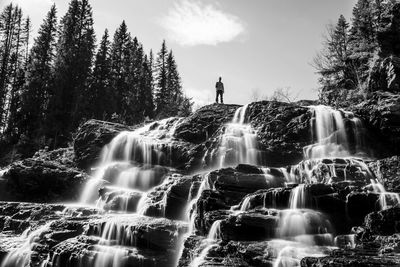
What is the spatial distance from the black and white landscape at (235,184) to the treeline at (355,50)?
191mm

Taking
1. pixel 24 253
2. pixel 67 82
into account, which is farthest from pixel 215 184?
pixel 67 82

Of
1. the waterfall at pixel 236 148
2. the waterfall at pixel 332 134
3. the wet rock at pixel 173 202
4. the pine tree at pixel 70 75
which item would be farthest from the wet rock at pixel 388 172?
the pine tree at pixel 70 75

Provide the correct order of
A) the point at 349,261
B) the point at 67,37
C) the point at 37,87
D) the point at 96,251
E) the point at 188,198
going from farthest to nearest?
1. the point at 67,37
2. the point at 37,87
3. the point at 188,198
4. the point at 96,251
5. the point at 349,261

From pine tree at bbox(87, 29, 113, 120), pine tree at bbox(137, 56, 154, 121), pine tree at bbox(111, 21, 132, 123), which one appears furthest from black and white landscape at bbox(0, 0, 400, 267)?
pine tree at bbox(137, 56, 154, 121)

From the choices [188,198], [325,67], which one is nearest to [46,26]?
[325,67]

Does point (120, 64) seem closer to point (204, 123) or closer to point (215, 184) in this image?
point (204, 123)

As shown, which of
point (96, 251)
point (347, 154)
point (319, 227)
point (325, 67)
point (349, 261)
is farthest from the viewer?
point (325, 67)

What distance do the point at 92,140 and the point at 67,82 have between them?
23.3 m

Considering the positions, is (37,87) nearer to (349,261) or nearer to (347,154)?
(347,154)

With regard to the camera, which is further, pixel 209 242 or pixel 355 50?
pixel 355 50

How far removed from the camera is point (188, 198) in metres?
15.0

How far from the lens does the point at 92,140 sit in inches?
976

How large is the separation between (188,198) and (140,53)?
5098cm

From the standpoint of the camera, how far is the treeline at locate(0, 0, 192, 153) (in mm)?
43531
